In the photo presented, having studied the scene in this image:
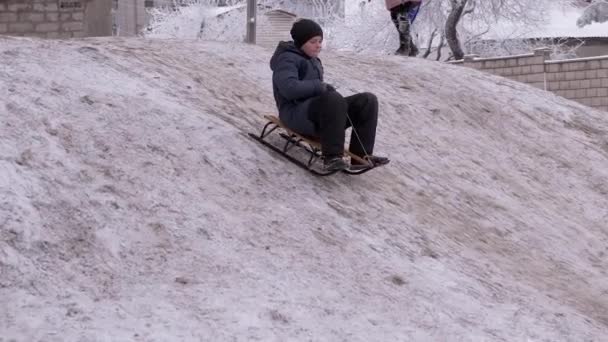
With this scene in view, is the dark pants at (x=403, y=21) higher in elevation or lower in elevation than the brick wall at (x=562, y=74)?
higher

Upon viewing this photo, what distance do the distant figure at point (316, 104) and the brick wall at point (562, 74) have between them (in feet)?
49.9

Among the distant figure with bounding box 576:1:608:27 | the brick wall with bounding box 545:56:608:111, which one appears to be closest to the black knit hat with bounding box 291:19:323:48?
the brick wall with bounding box 545:56:608:111

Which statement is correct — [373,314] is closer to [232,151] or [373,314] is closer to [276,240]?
[276,240]

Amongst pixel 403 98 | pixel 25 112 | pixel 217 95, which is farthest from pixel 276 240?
pixel 403 98

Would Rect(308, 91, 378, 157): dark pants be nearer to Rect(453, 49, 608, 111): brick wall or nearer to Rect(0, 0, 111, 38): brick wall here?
Rect(0, 0, 111, 38): brick wall

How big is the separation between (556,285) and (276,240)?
235cm

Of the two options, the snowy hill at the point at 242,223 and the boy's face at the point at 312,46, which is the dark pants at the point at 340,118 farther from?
the boy's face at the point at 312,46

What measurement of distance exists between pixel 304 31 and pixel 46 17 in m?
8.92

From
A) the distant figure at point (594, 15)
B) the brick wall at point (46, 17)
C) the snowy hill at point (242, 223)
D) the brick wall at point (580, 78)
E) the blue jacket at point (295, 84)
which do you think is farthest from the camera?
the distant figure at point (594, 15)

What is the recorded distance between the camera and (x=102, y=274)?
20.2ft

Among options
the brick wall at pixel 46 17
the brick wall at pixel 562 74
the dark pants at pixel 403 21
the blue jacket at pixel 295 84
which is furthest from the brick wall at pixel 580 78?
the blue jacket at pixel 295 84

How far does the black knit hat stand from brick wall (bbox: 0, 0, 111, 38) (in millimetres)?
8661

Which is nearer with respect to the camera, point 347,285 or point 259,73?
point 347,285

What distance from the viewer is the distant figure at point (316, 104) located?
827 cm
